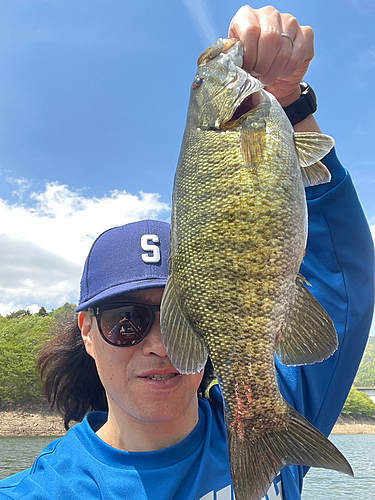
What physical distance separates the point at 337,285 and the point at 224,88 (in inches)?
47.8

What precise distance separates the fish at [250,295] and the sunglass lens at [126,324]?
485 millimetres

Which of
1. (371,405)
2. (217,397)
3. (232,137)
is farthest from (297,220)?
(371,405)

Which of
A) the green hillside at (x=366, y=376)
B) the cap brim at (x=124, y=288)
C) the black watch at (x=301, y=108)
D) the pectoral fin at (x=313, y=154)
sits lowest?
the green hillside at (x=366, y=376)

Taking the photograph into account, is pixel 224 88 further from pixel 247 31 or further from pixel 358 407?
pixel 358 407

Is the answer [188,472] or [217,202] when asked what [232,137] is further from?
[188,472]

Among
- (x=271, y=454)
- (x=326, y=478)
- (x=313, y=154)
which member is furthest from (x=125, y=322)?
(x=326, y=478)

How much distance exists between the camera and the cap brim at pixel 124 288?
1826mm

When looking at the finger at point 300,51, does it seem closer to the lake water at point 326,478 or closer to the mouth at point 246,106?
the mouth at point 246,106

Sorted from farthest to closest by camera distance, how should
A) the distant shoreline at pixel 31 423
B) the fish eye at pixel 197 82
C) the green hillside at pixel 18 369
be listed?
the green hillside at pixel 18 369 → the distant shoreline at pixel 31 423 → the fish eye at pixel 197 82

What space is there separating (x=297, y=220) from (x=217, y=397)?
152 centimetres

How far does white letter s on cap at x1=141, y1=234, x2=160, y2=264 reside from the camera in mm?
Answer: 1969

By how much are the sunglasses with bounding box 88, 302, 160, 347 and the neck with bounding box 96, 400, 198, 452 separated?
46cm


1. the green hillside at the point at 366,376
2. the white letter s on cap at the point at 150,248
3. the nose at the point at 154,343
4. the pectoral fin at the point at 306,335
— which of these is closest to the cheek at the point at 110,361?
the nose at the point at 154,343

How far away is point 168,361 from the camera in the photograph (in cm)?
177
